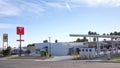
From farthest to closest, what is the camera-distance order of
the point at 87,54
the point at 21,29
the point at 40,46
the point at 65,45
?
the point at 40,46 < the point at 65,45 < the point at 21,29 < the point at 87,54

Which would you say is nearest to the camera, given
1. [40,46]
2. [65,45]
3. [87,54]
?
[87,54]

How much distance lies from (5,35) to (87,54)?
89.3ft

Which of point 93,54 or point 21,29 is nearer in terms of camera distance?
point 93,54

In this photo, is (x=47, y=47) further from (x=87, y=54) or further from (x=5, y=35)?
(x=87, y=54)

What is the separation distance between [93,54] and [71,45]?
27.1 meters

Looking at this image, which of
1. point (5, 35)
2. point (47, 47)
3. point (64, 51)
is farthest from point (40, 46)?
point (5, 35)

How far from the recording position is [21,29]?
68.9 meters

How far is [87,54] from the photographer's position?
2096 inches

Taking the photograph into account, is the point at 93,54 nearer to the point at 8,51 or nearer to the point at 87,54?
the point at 87,54

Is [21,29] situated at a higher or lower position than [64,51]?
higher

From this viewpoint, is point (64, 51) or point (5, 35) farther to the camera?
point (64, 51)

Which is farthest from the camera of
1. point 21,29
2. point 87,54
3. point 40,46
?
point 40,46

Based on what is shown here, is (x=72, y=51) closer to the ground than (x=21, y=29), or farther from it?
closer to the ground

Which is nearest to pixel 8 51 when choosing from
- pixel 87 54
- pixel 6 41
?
pixel 6 41
